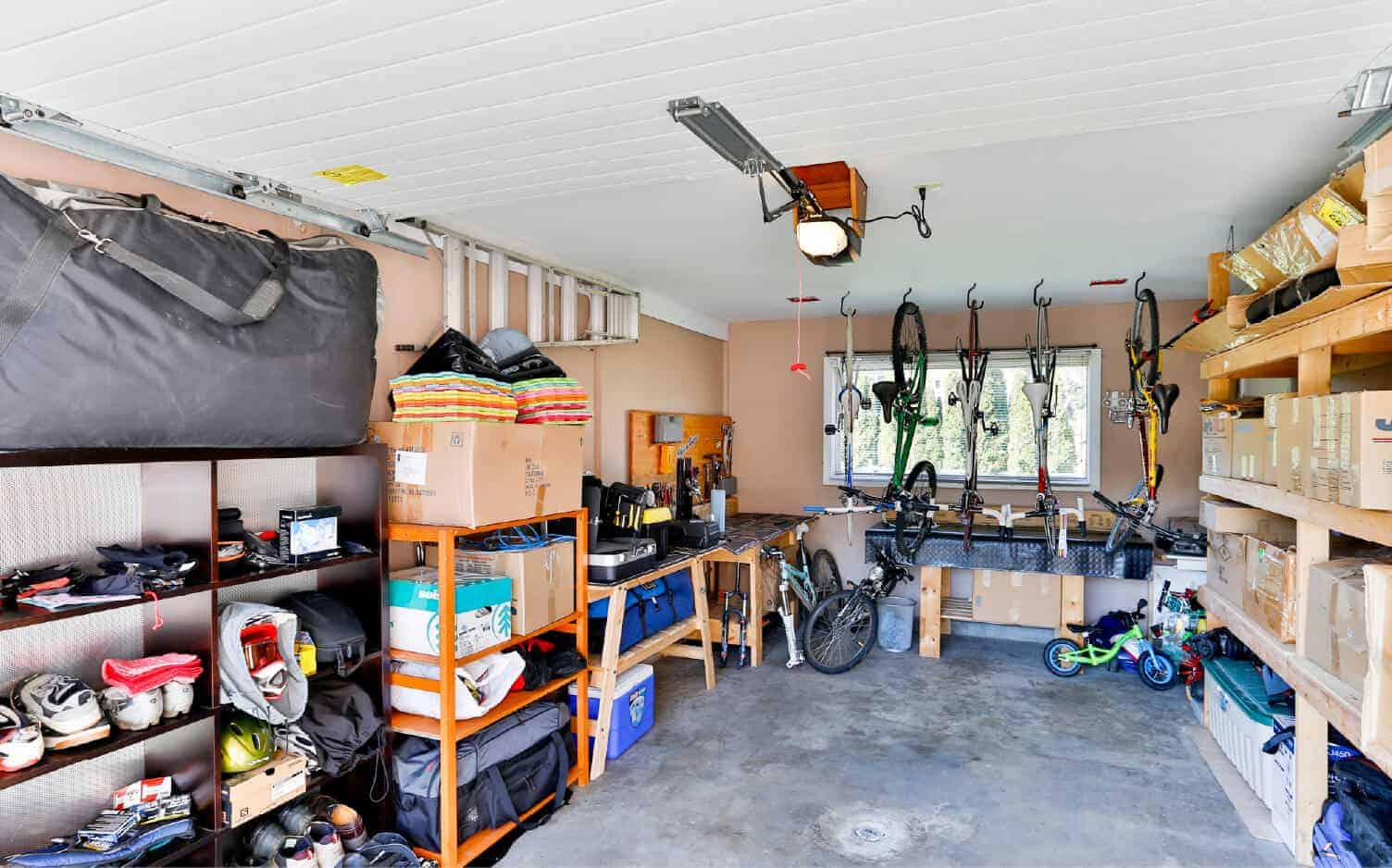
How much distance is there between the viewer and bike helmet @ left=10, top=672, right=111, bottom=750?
178 cm

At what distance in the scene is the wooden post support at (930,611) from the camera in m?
5.27

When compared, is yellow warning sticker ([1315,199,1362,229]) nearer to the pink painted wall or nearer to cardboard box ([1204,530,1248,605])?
cardboard box ([1204,530,1248,605])

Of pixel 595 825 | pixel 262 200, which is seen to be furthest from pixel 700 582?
pixel 262 200

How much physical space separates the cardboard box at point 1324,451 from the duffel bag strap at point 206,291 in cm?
294

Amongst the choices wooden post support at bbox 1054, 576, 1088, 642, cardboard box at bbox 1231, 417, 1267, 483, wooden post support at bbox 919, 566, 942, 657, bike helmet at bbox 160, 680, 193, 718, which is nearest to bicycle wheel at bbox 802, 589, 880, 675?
wooden post support at bbox 919, 566, 942, 657

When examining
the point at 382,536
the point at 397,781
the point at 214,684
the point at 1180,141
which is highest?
the point at 1180,141

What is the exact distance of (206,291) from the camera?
6.33 feet

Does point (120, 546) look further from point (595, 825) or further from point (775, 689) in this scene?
point (775, 689)

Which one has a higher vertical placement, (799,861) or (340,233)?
(340,233)

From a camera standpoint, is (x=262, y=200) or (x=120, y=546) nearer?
(x=120, y=546)

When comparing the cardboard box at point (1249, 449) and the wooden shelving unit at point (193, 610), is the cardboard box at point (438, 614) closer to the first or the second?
the wooden shelving unit at point (193, 610)

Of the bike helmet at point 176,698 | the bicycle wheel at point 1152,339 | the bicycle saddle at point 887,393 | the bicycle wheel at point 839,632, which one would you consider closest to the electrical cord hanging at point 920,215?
the bicycle saddle at point 887,393

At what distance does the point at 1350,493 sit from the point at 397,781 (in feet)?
10.0

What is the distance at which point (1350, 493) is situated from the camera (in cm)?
198
